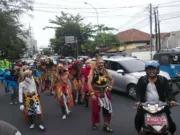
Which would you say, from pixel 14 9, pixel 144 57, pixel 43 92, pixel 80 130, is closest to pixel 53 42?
pixel 14 9

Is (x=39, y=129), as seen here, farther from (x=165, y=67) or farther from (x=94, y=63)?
(x=165, y=67)

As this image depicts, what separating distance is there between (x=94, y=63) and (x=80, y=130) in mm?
1656

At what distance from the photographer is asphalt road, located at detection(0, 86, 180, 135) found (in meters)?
6.18

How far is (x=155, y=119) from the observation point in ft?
12.0

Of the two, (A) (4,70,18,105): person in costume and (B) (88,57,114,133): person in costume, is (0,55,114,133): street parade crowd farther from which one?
(A) (4,70,18,105): person in costume

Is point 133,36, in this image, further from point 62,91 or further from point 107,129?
point 107,129

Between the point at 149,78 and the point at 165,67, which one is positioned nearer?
the point at 149,78

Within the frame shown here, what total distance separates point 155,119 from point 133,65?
686cm

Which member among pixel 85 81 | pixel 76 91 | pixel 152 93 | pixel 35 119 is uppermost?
pixel 152 93

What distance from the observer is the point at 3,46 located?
32219 millimetres

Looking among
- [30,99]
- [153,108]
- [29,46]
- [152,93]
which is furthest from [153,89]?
[29,46]

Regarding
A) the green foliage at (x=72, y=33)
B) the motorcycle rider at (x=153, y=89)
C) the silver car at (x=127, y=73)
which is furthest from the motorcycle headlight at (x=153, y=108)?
the green foliage at (x=72, y=33)

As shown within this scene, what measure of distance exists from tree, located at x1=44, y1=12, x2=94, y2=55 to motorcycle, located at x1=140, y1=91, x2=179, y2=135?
43.2 m

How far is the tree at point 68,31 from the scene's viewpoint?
4747 centimetres
